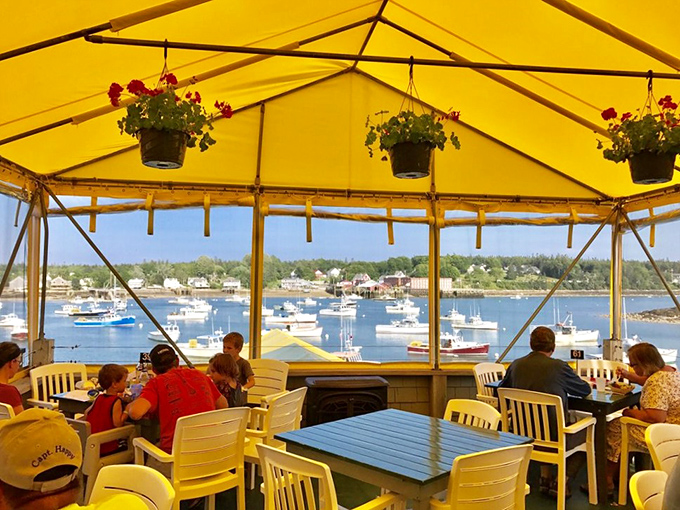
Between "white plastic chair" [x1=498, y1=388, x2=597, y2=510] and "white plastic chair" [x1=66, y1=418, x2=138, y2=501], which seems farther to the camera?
"white plastic chair" [x1=498, y1=388, x2=597, y2=510]

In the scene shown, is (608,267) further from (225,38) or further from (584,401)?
(225,38)

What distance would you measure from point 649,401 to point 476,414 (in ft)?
5.10

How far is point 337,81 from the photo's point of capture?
660 centimetres

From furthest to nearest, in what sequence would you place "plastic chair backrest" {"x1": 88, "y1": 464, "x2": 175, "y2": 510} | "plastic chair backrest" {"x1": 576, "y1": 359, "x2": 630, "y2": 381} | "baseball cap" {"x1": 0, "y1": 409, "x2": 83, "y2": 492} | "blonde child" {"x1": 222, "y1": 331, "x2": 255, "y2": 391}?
1. "plastic chair backrest" {"x1": 576, "y1": 359, "x2": 630, "y2": 381}
2. "blonde child" {"x1": 222, "y1": 331, "x2": 255, "y2": 391}
3. "plastic chair backrest" {"x1": 88, "y1": 464, "x2": 175, "y2": 510}
4. "baseball cap" {"x1": 0, "y1": 409, "x2": 83, "y2": 492}

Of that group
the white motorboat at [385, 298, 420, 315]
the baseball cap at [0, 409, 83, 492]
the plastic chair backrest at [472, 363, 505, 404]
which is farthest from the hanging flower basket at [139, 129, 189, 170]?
the white motorboat at [385, 298, 420, 315]

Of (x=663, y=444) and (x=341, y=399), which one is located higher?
(x=663, y=444)

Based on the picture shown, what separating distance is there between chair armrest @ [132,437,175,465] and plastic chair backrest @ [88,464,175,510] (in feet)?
3.95

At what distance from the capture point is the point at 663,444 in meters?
3.13

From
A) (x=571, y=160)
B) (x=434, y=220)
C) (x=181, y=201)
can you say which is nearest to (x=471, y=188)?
(x=434, y=220)

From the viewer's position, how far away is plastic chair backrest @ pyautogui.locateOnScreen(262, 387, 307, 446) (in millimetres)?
4176

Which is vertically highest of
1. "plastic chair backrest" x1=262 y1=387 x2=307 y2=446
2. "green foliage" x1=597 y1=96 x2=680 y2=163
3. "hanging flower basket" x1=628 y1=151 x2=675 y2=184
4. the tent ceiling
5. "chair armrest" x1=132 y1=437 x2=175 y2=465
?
the tent ceiling

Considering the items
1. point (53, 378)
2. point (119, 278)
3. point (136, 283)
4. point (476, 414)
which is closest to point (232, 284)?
point (136, 283)

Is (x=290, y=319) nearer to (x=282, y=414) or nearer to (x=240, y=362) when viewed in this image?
(x=240, y=362)

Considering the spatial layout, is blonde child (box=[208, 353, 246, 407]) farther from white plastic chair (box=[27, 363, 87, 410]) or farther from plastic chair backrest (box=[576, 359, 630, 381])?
plastic chair backrest (box=[576, 359, 630, 381])
